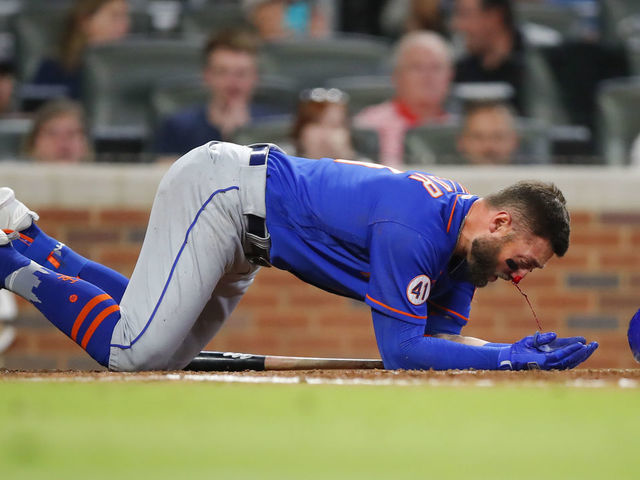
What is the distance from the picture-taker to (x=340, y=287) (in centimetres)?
434

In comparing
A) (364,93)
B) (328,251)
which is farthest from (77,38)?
(328,251)

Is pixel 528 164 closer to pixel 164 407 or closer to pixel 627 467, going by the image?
pixel 164 407

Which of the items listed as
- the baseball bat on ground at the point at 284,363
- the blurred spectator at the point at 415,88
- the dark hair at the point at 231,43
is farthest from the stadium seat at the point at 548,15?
the baseball bat on ground at the point at 284,363

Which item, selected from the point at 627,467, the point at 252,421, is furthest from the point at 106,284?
the point at 627,467

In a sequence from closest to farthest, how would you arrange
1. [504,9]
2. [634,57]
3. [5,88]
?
[5,88] → [504,9] → [634,57]

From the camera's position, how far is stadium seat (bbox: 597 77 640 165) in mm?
7695

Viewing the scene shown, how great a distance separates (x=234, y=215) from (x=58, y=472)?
2.00 m

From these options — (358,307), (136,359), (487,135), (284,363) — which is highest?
(487,135)

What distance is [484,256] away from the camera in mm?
4062

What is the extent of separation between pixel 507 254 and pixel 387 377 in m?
0.62

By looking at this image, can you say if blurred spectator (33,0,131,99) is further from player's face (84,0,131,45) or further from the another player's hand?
the another player's hand

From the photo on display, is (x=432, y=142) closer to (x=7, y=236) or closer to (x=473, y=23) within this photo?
(x=473, y=23)

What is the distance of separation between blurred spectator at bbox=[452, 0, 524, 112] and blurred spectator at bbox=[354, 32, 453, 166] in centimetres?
67

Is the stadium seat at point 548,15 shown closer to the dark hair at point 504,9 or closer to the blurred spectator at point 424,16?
the blurred spectator at point 424,16
